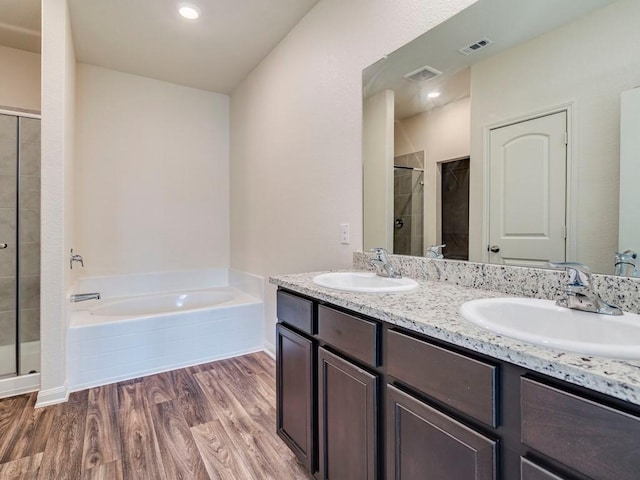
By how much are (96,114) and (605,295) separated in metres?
3.81

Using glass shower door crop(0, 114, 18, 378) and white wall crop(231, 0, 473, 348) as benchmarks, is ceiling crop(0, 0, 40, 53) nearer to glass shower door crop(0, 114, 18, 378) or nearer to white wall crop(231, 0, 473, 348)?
glass shower door crop(0, 114, 18, 378)

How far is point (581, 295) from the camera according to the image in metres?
0.90

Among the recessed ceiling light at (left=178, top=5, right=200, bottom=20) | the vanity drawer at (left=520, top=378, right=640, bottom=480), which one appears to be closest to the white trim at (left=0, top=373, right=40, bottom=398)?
the recessed ceiling light at (left=178, top=5, right=200, bottom=20)

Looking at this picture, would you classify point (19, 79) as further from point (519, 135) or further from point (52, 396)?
point (519, 135)

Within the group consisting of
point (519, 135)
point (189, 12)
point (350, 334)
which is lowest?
point (350, 334)

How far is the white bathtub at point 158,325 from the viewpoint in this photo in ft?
7.75

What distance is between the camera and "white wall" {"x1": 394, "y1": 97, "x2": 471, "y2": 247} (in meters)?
1.40

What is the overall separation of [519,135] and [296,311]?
1.08 meters

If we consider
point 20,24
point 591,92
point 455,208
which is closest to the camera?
point 591,92

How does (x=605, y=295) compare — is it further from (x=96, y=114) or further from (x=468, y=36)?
(x=96, y=114)

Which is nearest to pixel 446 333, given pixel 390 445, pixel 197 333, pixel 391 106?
pixel 390 445

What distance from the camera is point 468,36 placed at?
133cm

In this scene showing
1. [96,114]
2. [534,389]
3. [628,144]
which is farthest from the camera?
[96,114]

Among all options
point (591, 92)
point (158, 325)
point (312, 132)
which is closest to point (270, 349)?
point (158, 325)
